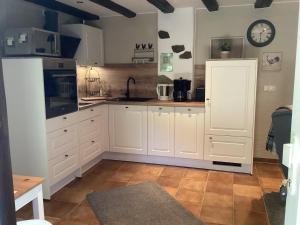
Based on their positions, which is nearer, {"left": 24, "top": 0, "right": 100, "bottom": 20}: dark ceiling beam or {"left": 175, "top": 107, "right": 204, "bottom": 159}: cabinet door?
{"left": 24, "top": 0, "right": 100, "bottom": 20}: dark ceiling beam

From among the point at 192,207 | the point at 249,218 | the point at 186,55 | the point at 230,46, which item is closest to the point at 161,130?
the point at 186,55

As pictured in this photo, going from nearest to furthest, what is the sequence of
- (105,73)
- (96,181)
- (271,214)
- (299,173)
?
1. (299,173)
2. (271,214)
3. (96,181)
4. (105,73)

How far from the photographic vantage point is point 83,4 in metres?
3.91

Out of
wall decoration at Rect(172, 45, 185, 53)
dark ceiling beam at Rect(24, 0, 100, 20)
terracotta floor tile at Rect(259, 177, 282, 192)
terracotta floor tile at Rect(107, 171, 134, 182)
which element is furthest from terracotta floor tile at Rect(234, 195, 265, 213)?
dark ceiling beam at Rect(24, 0, 100, 20)

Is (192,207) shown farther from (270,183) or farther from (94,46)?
(94,46)

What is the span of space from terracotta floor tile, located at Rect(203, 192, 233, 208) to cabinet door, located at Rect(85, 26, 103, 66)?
2.72 metres

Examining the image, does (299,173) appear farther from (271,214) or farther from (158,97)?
(158,97)

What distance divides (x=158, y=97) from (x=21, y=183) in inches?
115

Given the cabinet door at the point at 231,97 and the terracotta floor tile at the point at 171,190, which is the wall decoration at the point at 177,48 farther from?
the terracotta floor tile at the point at 171,190

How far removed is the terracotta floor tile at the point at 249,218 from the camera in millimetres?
2562

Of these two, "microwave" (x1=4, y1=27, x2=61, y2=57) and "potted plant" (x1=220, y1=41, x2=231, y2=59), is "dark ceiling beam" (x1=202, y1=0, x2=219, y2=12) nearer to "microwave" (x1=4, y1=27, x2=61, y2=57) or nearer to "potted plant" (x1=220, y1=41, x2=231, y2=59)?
"potted plant" (x1=220, y1=41, x2=231, y2=59)

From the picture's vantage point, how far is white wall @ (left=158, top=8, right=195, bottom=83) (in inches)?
165

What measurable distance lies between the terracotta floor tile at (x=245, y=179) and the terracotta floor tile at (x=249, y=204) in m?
0.42

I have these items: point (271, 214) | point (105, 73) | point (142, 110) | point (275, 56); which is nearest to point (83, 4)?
point (105, 73)
